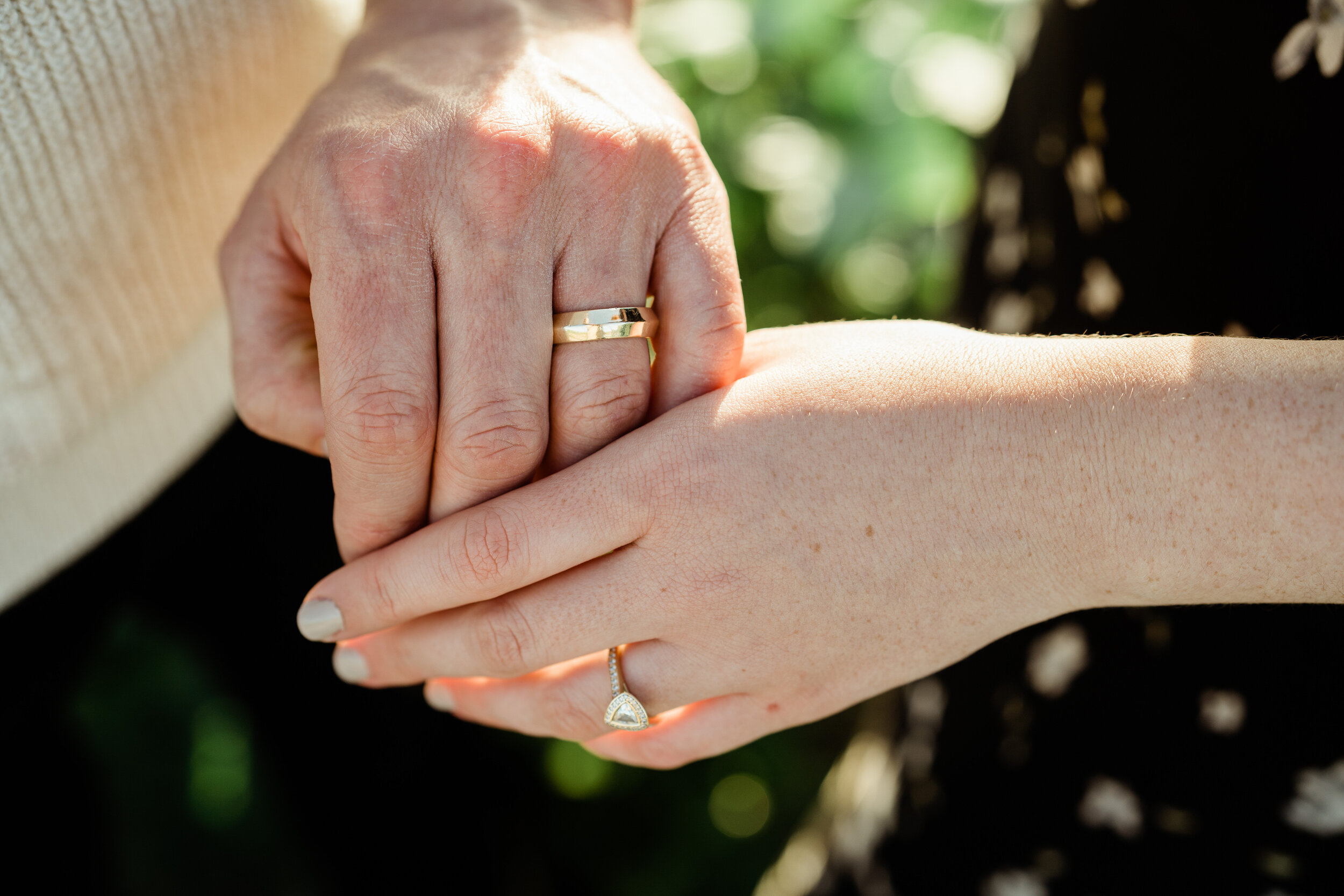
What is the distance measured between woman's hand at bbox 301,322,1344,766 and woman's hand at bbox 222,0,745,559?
49mm

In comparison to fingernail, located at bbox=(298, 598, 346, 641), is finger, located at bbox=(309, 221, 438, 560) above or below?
above

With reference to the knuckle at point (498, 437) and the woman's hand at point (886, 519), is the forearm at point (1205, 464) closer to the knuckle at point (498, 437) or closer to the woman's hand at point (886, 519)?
the woman's hand at point (886, 519)

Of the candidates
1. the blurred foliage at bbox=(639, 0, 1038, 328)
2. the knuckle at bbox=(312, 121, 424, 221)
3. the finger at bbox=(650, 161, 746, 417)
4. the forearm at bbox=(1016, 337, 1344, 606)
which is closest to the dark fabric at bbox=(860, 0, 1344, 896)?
the forearm at bbox=(1016, 337, 1344, 606)

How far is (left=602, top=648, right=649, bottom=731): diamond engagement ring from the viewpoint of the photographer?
731mm

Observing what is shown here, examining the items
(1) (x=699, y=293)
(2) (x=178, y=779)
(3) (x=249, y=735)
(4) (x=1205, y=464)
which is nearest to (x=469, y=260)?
(1) (x=699, y=293)

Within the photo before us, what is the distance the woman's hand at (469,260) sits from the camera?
2.01 ft

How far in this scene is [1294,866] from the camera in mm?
812

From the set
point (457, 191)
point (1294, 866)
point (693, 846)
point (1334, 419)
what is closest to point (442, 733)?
point (693, 846)

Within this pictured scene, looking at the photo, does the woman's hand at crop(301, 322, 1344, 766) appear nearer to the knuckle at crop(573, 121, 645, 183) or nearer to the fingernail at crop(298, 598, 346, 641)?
the fingernail at crop(298, 598, 346, 641)

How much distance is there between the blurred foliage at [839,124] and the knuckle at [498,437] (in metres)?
0.91

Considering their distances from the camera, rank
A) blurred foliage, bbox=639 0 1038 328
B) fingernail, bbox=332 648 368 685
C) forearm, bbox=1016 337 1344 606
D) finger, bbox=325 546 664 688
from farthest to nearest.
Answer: blurred foliage, bbox=639 0 1038 328 → fingernail, bbox=332 648 368 685 → finger, bbox=325 546 664 688 → forearm, bbox=1016 337 1344 606

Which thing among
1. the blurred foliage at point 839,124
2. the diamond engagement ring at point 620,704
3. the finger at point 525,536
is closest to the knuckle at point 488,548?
the finger at point 525,536

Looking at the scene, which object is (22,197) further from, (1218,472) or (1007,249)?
(1007,249)

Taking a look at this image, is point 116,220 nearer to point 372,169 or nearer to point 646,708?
point 372,169
